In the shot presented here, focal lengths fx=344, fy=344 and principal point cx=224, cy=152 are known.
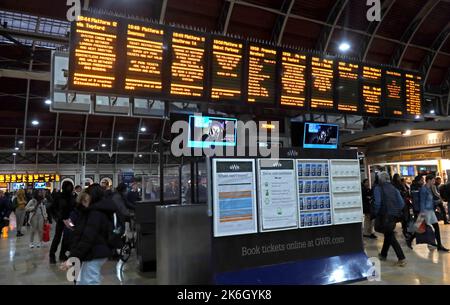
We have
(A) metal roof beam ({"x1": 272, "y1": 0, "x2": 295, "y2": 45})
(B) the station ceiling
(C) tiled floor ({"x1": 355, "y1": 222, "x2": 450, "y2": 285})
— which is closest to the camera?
(C) tiled floor ({"x1": 355, "y1": 222, "x2": 450, "y2": 285})

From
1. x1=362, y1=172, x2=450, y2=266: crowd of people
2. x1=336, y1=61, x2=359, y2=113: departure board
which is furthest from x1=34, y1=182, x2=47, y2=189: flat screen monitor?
x1=336, y1=61, x2=359, y2=113: departure board

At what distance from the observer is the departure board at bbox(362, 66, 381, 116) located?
7035 millimetres

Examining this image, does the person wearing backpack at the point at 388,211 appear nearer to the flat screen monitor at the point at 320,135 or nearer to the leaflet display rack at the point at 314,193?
the flat screen monitor at the point at 320,135

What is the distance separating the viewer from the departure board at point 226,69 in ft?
18.4

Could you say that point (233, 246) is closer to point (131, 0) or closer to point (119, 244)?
point (119, 244)

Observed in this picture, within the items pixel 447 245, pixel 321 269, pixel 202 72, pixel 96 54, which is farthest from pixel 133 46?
pixel 447 245

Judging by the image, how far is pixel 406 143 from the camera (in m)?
13.6

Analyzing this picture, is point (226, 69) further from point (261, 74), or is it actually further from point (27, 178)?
point (27, 178)

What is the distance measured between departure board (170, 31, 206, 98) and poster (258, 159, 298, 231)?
1.73 meters

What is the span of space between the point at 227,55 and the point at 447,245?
21.7 feet

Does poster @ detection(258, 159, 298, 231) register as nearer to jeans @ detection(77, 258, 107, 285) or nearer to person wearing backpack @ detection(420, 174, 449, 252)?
jeans @ detection(77, 258, 107, 285)

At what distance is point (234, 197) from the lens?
4289 mm

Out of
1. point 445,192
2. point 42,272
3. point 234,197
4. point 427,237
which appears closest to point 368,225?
point 445,192

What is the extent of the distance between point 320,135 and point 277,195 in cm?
225
